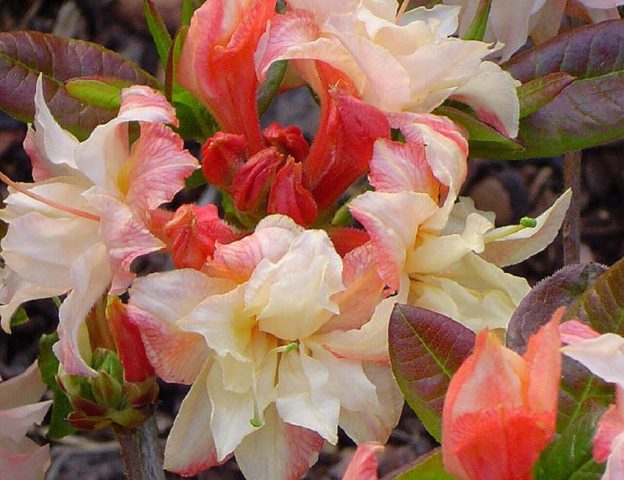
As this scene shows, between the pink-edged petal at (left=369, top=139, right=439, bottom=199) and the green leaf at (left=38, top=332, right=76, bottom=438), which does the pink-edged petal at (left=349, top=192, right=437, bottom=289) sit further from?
the green leaf at (left=38, top=332, right=76, bottom=438)

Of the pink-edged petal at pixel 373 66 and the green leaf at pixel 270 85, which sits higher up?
the pink-edged petal at pixel 373 66

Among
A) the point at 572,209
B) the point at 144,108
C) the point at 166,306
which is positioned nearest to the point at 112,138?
the point at 144,108

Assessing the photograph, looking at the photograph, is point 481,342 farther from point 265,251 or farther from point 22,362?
point 22,362

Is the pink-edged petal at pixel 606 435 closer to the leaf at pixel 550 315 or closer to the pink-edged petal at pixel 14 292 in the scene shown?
the leaf at pixel 550 315

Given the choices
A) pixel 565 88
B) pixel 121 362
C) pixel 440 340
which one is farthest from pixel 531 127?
pixel 121 362

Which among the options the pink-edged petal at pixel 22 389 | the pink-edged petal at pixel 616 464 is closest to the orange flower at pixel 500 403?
the pink-edged petal at pixel 616 464

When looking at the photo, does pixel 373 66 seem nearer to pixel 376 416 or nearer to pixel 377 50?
pixel 377 50

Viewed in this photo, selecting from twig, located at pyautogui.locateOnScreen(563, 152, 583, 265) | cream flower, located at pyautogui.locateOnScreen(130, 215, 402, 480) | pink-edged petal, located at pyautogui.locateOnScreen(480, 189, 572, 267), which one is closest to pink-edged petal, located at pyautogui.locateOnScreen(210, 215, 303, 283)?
cream flower, located at pyautogui.locateOnScreen(130, 215, 402, 480)
